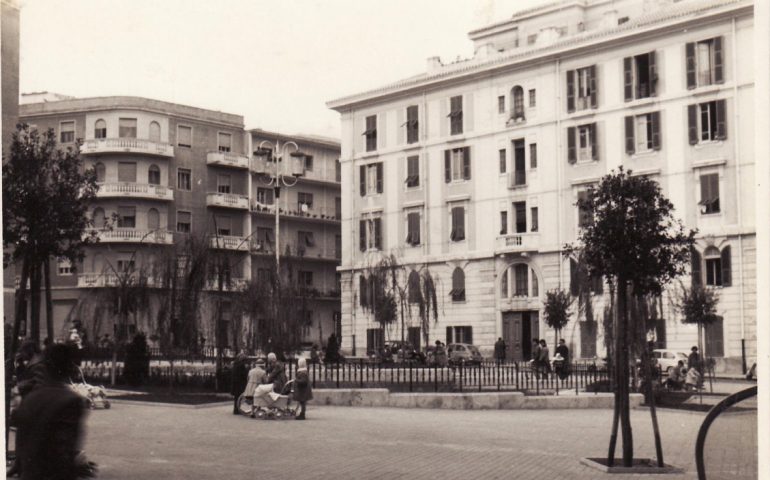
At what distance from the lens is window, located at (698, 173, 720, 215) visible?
35.4 metres

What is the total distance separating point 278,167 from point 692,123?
1581 cm

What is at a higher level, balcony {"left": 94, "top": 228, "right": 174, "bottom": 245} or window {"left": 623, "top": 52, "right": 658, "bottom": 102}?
window {"left": 623, "top": 52, "right": 658, "bottom": 102}

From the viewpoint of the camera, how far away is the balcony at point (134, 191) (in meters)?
25.0

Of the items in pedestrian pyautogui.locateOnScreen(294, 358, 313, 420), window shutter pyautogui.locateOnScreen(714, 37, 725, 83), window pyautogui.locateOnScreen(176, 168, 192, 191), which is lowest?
pedestrian pyautogui.locateOnScreen(294, 358, 313, 420)

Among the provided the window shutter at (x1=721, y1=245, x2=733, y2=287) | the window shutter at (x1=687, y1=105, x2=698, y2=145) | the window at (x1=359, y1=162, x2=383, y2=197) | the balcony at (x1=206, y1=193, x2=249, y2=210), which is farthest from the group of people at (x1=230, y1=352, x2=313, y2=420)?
the window shutter at (x1=687, y1=105, x2=698, y2=145)

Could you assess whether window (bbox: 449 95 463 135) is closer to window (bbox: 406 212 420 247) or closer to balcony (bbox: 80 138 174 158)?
window (bbox: 406 212 420 247)

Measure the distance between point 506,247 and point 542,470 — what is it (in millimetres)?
25583

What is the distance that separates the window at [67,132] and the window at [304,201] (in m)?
14.5

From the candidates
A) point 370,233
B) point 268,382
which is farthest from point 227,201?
point 268,382

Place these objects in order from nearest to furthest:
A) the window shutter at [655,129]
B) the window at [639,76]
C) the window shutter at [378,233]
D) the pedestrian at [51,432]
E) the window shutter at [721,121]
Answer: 1. the pedestrian at [51,432]
2. the window shutter at [378,233]
3. the window shutter at [721,121]
4. the window shutter at [655,129]
5. the window at [639,76]

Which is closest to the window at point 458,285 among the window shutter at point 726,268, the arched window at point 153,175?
the window shutter at point 726,268

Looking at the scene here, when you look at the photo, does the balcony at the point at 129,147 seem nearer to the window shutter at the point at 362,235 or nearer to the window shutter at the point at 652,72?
the window shutter at the point at 362,235

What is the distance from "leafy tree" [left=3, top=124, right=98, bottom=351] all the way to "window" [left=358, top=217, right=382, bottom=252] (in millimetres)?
15885

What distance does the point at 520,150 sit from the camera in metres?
36.0
